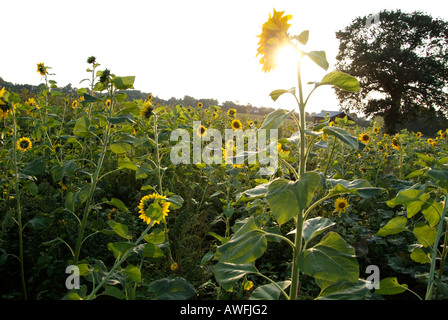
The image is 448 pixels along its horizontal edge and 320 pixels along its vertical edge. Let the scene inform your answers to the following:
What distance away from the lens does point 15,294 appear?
155cm

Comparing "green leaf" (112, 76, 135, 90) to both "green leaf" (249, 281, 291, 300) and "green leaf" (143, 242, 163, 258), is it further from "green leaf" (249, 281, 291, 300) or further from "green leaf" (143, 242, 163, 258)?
"green leaf" (249, 281, 291, 300)

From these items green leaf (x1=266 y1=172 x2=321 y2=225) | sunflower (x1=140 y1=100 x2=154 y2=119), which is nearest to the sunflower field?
green leaf (x1=266 y1=172 x2=321 y2=225)

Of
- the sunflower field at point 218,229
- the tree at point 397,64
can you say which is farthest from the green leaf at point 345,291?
the tree at point 397,64

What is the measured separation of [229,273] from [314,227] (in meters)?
0.39

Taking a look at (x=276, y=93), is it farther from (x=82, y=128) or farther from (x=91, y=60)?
(x=91, y=60)

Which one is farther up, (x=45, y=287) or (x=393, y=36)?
(x=393, y=36)

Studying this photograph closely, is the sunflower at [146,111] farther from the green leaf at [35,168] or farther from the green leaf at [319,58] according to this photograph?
the green leaf at [319,58]

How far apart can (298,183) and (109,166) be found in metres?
2.46

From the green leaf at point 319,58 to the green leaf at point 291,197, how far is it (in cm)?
36

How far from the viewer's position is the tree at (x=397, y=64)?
22.1 m

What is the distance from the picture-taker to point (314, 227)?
113 cm
